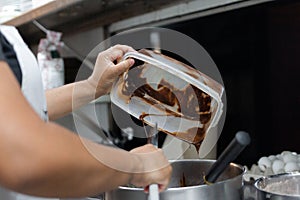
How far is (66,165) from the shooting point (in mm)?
571

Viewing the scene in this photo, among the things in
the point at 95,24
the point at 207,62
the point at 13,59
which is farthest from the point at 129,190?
the point at 95,24

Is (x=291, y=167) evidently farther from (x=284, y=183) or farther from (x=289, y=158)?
(x=284, y=183)

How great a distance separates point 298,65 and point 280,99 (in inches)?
5.2

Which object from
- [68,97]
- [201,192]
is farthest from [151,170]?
[68,97]

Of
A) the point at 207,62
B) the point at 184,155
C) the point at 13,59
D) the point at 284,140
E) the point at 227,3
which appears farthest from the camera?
the point at 227,3

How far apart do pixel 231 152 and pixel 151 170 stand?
150 mm

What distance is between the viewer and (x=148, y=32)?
1855mm

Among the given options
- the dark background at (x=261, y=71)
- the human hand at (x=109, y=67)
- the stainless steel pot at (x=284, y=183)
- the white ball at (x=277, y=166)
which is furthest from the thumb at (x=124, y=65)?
the dark background at (x=261, y=71)

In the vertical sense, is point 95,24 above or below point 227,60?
above

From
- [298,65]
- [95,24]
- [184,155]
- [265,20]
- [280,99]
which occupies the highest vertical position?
[95,24]

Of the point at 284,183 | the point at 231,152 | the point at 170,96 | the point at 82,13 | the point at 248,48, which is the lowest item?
the point at 284,183

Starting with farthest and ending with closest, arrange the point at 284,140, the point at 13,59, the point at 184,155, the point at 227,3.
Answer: the point at 227,3, the point at 284,140, the point at 184,155, the point at 13,59

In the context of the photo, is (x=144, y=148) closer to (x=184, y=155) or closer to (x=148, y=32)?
(x=184, y=155)

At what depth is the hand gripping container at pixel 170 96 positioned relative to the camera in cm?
86
